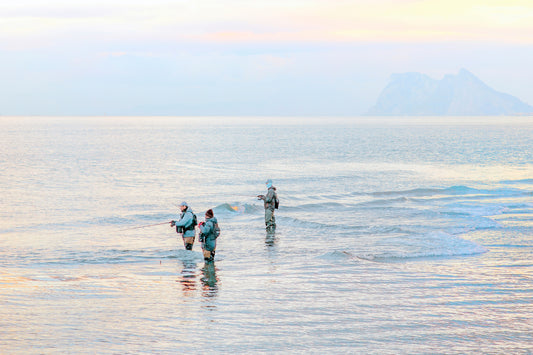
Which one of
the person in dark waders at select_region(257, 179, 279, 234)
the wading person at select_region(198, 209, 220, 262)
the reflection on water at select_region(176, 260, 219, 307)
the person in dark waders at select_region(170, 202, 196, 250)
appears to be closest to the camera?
the reflection on water at select_region(176, 260, 219, 307)

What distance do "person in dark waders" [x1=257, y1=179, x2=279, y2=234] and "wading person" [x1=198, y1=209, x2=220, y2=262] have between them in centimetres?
618

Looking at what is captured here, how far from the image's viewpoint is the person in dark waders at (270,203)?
885 inches

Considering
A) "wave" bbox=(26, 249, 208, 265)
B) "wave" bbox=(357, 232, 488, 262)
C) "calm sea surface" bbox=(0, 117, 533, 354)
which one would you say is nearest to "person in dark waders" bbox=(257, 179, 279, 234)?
"calm sea surface" bbox=(0, 117, 533, 354)

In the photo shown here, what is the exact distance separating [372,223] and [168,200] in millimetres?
13487

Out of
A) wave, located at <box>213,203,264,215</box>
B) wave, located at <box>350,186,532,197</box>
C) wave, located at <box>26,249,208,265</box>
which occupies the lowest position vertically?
wave, located at <box>26,249,208,265</box>

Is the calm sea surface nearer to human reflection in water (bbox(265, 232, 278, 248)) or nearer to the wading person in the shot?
human reflection in water (bbox(265, 232, 278, 248))

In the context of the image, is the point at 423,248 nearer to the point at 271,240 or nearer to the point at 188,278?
the point at 271,240

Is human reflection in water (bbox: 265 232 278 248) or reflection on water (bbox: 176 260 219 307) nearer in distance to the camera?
reflection on water (bbox: 176 260 219 307)

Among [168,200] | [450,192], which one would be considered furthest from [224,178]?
[450,192]

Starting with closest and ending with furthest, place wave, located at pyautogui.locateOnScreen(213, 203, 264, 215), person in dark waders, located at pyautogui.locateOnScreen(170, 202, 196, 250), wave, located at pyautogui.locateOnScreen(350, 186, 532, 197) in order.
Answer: person in dark waders, located at pyautogui.locateOnScreen(170, 202, 196, 250), wave, located at pyautogui.locateOnScreen(213, 203, 264, 215), wave, located at pyautogui.locateOnScreen(350, 186, 532, 197)

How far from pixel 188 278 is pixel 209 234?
1.43 meters

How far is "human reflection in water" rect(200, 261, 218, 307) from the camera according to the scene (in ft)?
44.6

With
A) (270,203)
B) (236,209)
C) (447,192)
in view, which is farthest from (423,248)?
(447,192)

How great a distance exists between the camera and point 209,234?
16281 mm
